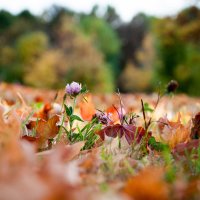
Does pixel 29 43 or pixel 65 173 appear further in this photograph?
pixel 29 43

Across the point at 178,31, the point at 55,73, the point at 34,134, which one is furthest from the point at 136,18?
the point at 34,134

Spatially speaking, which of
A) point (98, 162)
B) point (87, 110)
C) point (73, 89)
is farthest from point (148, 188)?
point (87, 110)

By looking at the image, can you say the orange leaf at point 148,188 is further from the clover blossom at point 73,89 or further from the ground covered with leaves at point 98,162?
the clover blossom at point 73,89

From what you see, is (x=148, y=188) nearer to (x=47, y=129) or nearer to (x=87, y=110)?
(x=47, y=129)

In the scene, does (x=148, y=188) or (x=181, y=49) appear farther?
(x=181, y=49)

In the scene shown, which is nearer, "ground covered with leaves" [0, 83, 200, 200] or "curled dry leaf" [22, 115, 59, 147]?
"ground covered with leaves" [0, 83, 200, 200]

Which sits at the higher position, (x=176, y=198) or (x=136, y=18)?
(x=136, y=18)

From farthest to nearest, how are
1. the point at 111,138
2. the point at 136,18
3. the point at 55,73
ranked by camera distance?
the point at 136,18 < the point at 55,73 < the point at 111,138

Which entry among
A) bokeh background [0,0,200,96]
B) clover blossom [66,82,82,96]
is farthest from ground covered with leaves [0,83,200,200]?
bokeh background [0,0,200,96]

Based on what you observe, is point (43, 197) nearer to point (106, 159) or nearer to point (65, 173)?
point (65, 173)

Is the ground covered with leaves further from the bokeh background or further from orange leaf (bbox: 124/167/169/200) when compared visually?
the bokeh background

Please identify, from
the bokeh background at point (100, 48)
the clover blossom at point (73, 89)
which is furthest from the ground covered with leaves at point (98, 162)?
the bokeh background at point (100, 48)
